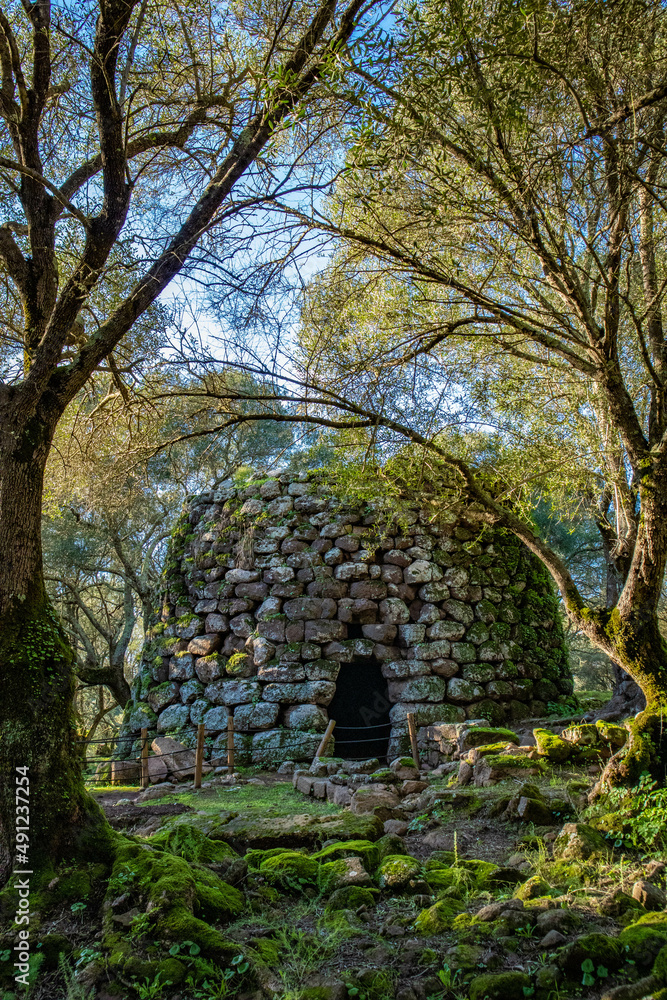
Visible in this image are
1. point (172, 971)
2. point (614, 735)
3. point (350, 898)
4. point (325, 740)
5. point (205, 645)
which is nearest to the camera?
point (172, 971)

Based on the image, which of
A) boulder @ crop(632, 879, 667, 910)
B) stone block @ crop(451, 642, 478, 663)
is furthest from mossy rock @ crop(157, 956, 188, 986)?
stone block @ crop(451, 642, 478, 663)

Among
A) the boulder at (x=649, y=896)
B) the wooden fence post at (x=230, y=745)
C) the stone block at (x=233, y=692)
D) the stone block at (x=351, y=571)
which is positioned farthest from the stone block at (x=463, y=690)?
the boulder at (x=649, y=896)

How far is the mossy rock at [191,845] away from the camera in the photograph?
3.83 meters

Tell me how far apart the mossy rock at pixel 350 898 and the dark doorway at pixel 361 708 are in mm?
5173

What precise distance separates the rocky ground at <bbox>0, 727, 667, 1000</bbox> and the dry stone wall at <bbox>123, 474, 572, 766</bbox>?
143 inches

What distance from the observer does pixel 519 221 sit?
4.18 meters

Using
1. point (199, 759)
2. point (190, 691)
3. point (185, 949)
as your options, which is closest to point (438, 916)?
point (185, 949)

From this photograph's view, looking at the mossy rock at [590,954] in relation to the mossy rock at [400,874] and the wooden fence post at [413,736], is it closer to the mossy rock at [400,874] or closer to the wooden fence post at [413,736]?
the mossy rock at [400,874]

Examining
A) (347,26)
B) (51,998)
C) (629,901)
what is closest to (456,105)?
(347,26)

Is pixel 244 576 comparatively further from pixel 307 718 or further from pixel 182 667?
pixel 307 718

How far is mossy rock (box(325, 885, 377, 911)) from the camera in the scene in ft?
11.1

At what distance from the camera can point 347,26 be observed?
3900 mm

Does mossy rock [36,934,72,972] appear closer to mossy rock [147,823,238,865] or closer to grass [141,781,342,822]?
mossy rock [147,823,238,865]

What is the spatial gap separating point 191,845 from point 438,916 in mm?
1584
